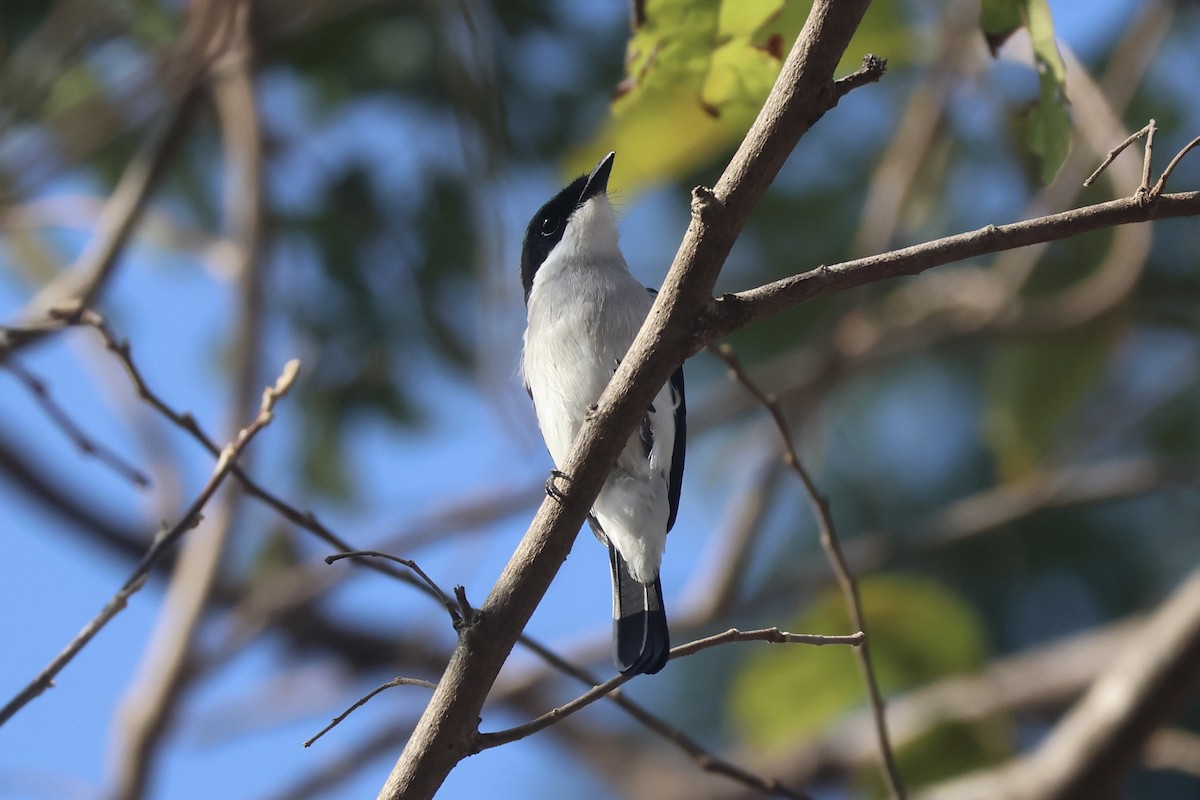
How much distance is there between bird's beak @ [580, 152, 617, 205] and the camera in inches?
113

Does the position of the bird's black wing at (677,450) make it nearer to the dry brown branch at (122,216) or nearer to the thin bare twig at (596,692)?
the thin bare twig at (596,692)

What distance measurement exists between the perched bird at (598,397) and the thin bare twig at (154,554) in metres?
0.70

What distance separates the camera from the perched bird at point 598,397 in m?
2.31

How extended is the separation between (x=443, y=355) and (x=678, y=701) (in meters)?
2.11

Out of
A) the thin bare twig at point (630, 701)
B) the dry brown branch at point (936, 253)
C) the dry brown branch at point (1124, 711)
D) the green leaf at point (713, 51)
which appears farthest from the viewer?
the dry brown branch at point (1124, 711)

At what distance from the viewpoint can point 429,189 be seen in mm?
4555

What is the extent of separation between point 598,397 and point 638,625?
0.57 m

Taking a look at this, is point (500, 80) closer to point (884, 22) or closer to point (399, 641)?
point (884, 22)

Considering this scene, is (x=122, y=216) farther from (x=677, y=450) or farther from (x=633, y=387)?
(x=633, y=387)

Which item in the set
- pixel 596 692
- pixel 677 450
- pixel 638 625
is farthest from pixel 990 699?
pixel 596 692

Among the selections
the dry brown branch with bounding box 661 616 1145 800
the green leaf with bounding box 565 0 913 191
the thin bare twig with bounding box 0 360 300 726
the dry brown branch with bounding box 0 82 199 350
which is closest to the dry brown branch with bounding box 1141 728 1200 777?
the dry brown branch with bounding box 661 616 1145 800

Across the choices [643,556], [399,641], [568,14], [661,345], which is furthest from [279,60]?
[661,345]

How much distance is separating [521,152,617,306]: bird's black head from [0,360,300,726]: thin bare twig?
123cm

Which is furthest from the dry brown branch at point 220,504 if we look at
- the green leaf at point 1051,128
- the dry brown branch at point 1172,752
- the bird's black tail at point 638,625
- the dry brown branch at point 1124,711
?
the dry brown branch at point 1172,752
